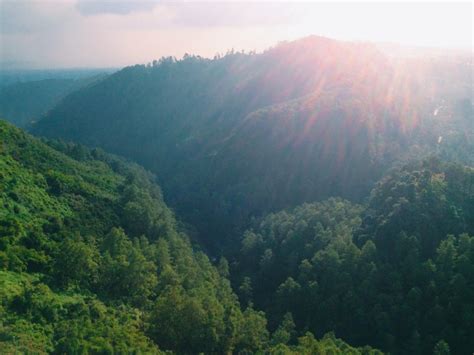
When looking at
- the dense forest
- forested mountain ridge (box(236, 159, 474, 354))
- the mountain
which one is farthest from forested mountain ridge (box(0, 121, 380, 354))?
the mountain

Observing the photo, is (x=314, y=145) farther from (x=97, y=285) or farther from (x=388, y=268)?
(x=97, y=285)

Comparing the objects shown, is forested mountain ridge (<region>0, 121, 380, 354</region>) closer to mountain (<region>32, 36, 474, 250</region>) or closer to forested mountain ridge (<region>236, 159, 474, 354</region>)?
forested mountain ridge (<region>236, 159, 474, 354</region>)

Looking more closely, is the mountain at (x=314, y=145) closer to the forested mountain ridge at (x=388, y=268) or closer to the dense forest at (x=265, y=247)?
the dense forest at (x=265, y=247)

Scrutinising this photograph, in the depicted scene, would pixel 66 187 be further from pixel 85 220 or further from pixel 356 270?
pixel 356 270

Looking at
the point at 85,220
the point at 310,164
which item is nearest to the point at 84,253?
the point at 85,220

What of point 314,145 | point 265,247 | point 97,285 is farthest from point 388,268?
point 314,145
